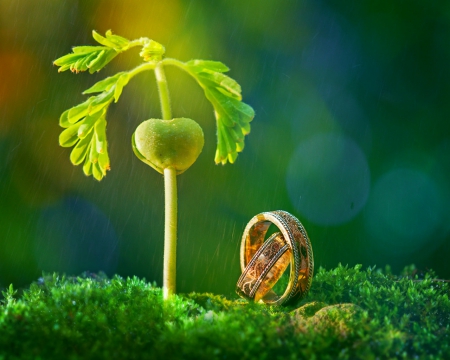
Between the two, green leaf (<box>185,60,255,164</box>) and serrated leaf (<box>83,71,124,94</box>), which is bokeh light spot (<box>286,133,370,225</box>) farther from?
serrated leaf (<box>83,71,124,94</box>)

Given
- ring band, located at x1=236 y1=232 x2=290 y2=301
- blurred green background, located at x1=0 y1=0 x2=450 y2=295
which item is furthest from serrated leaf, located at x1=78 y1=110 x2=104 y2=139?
blurred green background, located at x1=0 y1=0 x2=450 y2=295

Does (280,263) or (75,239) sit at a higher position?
(280,263)

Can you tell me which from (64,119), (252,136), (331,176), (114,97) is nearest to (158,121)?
(114,97)

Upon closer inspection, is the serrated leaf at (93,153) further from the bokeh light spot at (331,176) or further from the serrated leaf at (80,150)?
the bokeh light spot at (331,176)

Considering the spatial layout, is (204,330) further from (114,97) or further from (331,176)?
(331,176)

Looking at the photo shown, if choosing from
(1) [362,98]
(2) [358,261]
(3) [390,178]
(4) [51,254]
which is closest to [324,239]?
(2) [358,261]

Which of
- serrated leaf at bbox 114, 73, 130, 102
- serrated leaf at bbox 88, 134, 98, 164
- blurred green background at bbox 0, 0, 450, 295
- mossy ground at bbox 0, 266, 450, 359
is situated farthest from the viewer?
blurred green background at bbox 0, 0, 450, 295

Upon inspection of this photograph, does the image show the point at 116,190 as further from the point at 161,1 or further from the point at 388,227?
the point at 388,227
